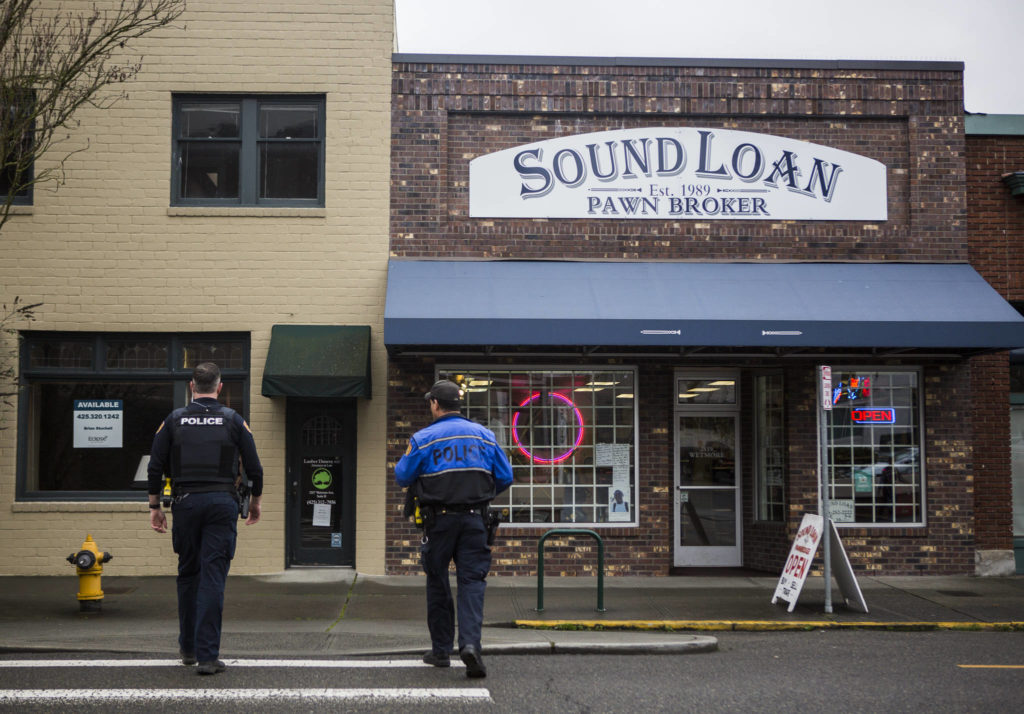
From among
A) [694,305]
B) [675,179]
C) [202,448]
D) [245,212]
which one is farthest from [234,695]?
[675,179]

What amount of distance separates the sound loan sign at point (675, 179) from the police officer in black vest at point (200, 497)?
20.3ft

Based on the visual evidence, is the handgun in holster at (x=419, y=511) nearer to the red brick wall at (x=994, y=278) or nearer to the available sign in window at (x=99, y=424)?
the available sign in window at (x=99, y=424)

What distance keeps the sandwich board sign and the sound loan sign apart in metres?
4.24

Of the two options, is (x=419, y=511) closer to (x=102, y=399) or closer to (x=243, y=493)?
(x=243, y=493)

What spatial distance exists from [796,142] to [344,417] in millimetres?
6533

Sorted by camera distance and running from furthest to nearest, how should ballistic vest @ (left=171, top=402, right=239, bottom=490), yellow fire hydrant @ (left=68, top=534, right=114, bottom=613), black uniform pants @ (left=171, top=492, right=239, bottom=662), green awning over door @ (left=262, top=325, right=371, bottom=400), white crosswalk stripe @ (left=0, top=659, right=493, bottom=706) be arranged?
1. green awning over door @ (left=262, top=325, right=371, bottom=400)
2. yellow fire hydrant @ (left=68, top=534, right=114, bottom=613)
3. ballistic vest @ (left=171, top=402, right=239, bottom=490)
4. black uniform pants @ (left=171, top=492, right=239, bottom=662)
5. white crosswalk stripe @ (left=0, top=659, right=493, bottom=706)

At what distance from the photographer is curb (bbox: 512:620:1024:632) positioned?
888 centimetres

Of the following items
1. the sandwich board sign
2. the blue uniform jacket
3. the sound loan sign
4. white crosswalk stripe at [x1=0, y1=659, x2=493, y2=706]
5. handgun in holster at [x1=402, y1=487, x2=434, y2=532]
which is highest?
→ the sound loan sign

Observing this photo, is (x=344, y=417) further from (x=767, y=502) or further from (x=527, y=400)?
(x=767, y=502)

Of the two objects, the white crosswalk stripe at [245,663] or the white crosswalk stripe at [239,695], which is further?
the white crosswalk stripe at [245,663]

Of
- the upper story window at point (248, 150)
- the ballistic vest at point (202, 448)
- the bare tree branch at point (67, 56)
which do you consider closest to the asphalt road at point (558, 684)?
the ballistic vest at point (202, 448)

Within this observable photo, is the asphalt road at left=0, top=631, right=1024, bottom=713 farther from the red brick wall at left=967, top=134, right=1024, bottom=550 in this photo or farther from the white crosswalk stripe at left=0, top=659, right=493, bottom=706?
the red brick wall at left=967, top=134, right=1024, bottom=550

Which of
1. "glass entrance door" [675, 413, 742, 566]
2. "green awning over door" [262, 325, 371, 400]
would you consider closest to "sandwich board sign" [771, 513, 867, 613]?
"glass entrance door" [675, 413, 742, 566]

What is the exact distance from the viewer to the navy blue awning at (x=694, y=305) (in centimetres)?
1099
